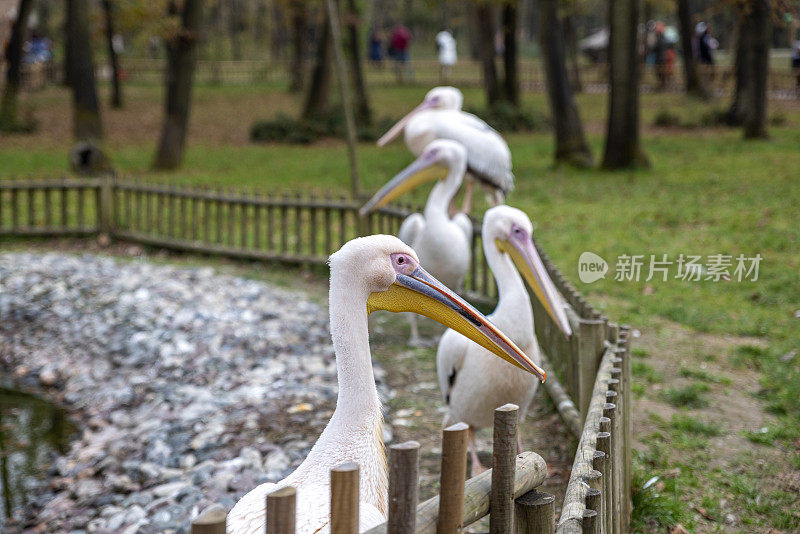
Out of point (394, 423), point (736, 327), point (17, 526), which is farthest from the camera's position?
point (736, 327)

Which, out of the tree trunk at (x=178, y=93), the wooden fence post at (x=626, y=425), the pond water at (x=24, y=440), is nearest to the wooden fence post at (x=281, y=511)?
the wooden fence post at (x=626, y=425)

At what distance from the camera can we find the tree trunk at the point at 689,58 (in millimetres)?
20594

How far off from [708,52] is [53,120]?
64.1ft

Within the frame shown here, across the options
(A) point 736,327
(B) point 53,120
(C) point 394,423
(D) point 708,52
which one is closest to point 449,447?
(C) point 394,423

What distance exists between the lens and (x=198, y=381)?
18.8 feet

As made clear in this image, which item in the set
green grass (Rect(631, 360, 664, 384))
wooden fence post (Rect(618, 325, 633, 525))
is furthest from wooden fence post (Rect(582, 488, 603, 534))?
green grass (Rect(631, 360, 664, 384))

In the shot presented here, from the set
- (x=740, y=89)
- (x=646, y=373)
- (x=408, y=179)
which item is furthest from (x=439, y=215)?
(x=740, y=89)

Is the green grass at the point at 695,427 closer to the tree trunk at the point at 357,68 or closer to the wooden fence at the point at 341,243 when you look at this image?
the wooden fence at the point at 341,243

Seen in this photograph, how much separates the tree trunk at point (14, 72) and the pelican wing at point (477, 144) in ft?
41.5

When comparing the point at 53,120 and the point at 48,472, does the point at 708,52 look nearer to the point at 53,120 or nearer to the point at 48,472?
the point at 53,120

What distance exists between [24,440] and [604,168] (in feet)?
32.7

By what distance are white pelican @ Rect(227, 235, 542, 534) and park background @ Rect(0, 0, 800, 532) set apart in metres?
1.49

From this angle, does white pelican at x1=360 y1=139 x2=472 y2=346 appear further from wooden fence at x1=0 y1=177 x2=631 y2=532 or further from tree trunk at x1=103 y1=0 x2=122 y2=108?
tree trunk at x1=103 y1=0 x2=122 y2=108

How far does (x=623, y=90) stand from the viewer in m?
12.5
